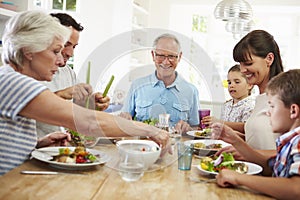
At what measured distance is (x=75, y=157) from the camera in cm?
141

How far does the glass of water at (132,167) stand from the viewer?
1.24 metres

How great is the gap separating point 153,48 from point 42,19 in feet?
2.20

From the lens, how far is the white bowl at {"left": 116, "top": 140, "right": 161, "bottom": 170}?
1.33m

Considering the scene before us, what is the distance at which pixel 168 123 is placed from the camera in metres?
1.89

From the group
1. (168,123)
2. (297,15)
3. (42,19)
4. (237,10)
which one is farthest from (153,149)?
(297,15)

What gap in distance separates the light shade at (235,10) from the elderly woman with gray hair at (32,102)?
2.06 metres

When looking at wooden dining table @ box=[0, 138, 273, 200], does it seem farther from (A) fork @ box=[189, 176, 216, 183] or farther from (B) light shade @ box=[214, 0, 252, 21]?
(B) light shade @ box=[214, 0, 252, 21]

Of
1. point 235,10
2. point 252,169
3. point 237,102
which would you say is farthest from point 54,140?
point 235,10

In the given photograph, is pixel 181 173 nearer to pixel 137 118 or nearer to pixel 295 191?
pixel 295 191

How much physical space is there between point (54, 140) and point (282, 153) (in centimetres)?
96

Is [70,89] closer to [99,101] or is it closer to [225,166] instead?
[99,101]

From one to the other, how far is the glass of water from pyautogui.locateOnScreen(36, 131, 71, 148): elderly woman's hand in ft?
1.56

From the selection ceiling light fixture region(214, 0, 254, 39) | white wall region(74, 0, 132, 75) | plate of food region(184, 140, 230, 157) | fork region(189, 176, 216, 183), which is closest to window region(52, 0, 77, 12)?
white wall region(74, 0, 132, 75)

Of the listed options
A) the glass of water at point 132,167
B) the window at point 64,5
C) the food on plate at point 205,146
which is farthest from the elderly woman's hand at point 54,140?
the window at point 64,5
